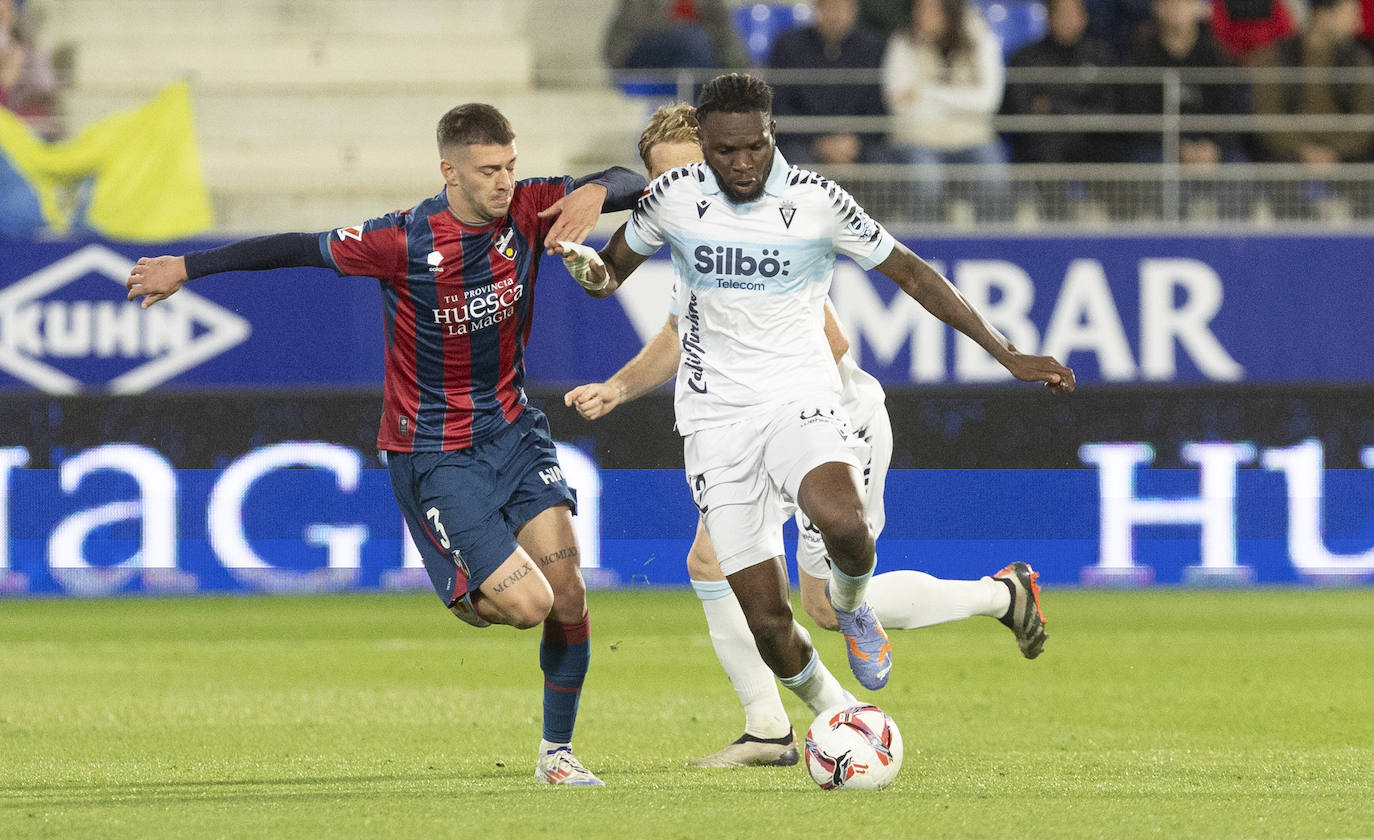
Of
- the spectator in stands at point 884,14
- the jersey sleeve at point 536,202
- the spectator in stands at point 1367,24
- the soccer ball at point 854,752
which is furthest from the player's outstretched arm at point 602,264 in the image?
the spectator in stands at point 1367,24

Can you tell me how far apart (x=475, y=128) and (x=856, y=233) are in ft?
3.66

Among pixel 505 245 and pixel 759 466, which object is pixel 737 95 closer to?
pixel 505 245

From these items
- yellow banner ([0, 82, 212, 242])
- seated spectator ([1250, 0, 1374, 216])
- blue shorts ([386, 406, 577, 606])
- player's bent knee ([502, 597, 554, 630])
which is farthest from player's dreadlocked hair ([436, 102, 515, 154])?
seated spectator ([1250, 0, 1374, 216])

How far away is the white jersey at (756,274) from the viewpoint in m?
5.78

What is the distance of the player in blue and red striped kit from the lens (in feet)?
19.4

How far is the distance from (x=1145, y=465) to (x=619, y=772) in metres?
6.42

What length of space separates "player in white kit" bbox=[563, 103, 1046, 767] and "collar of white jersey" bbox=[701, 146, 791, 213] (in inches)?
22.2

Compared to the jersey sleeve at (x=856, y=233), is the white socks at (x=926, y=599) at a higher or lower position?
lower

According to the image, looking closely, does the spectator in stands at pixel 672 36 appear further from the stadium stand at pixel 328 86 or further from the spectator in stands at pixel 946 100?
the spectator in stands at pixel 946 100

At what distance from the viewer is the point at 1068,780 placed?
5801 mm

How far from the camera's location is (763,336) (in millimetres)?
5828

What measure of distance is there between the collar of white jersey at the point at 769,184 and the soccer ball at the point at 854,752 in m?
1.44

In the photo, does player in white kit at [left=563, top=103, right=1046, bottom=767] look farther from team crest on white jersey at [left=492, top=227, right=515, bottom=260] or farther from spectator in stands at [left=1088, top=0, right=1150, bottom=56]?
spectator in stands at [left=1088, top=0, right=1150, bottom=56]

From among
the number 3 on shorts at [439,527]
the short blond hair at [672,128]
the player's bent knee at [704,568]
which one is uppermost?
the short blond hair at [672,128]
